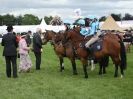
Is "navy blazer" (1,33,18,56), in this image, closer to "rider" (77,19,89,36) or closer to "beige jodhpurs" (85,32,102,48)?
"rider" (77,19,89,36)

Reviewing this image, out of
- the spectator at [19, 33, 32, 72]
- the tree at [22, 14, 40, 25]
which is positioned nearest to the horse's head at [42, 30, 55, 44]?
the spectator at [19, 33, 32, 72]

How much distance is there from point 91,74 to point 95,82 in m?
3.05

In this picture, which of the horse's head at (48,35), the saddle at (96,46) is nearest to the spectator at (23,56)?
the horse's head at (48,35)

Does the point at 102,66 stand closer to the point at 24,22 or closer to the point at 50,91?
the point at 50,91

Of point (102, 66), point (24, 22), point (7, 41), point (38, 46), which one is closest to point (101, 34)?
point (102, 66)

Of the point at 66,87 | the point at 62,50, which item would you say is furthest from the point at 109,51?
the point at 66,87

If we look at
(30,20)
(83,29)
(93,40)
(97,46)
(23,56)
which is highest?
(83,29)

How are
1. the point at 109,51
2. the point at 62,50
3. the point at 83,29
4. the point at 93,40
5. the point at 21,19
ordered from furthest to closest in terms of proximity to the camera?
the point at 21,19, the point at 62,50, the point at 83,29, the point at 109,51, the point at 93,40

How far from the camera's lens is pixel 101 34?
54.5ft

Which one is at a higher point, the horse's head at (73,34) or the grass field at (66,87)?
the horse's head at (73,34)

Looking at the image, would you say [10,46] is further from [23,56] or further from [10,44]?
[23,56]

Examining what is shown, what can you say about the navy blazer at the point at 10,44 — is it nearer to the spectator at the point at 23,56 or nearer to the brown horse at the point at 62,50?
the spectator at the point at 23,56

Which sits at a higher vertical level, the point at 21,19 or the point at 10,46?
the point at 10,46

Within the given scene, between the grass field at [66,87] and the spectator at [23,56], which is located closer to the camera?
the grass field at [66,87]
